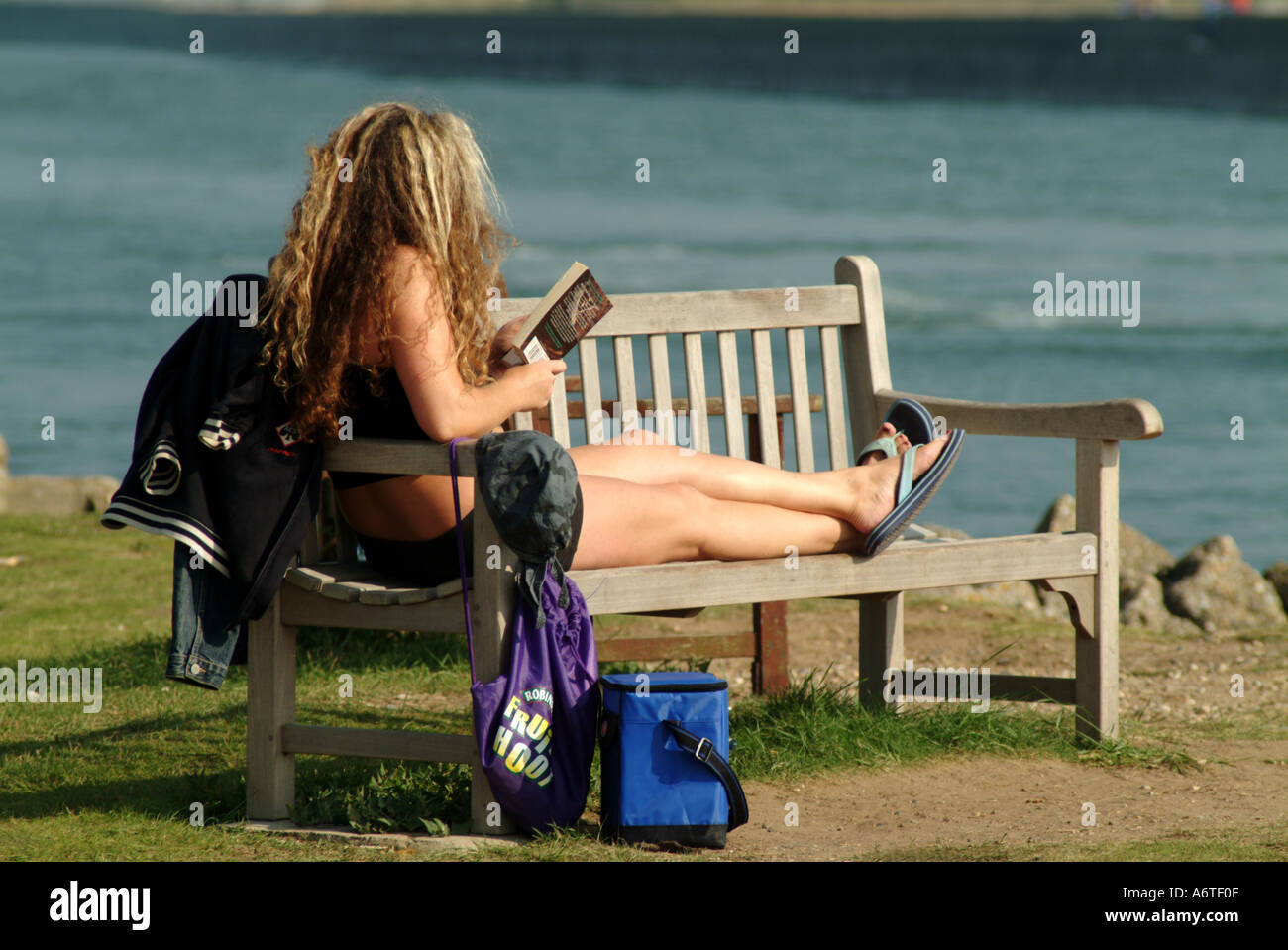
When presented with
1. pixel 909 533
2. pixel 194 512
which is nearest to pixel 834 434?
pixel 909 533

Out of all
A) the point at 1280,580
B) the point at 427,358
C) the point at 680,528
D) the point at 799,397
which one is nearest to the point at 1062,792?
the point at 680,528

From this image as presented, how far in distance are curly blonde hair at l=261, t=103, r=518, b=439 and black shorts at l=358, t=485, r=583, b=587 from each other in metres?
0.31

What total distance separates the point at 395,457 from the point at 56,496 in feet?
19.2

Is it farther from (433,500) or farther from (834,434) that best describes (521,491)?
(834,434)

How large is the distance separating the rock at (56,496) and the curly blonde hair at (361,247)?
5.50m

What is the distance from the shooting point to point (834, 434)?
4.59 meters

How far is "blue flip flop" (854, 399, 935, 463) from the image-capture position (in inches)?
161

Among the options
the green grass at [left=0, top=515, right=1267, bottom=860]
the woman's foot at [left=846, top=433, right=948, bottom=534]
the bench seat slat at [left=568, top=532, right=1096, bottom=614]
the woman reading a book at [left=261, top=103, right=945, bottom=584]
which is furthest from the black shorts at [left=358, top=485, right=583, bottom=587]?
the woman's foot at [left=846, top=433, right=948, bottom=534]

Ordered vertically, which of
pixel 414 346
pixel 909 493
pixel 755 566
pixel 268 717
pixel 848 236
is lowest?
pixel 268 717

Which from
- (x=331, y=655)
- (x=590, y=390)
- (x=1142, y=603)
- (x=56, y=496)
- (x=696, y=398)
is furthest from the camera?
(x=56, y=496)

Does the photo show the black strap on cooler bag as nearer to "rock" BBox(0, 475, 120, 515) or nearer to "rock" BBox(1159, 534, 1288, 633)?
"rock" BBox(1159, 534, 1288, 633)

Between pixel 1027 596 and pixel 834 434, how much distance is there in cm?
309

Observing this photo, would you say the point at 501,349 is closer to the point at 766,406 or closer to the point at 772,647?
the point at 766,406

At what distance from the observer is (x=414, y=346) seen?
332 cm
